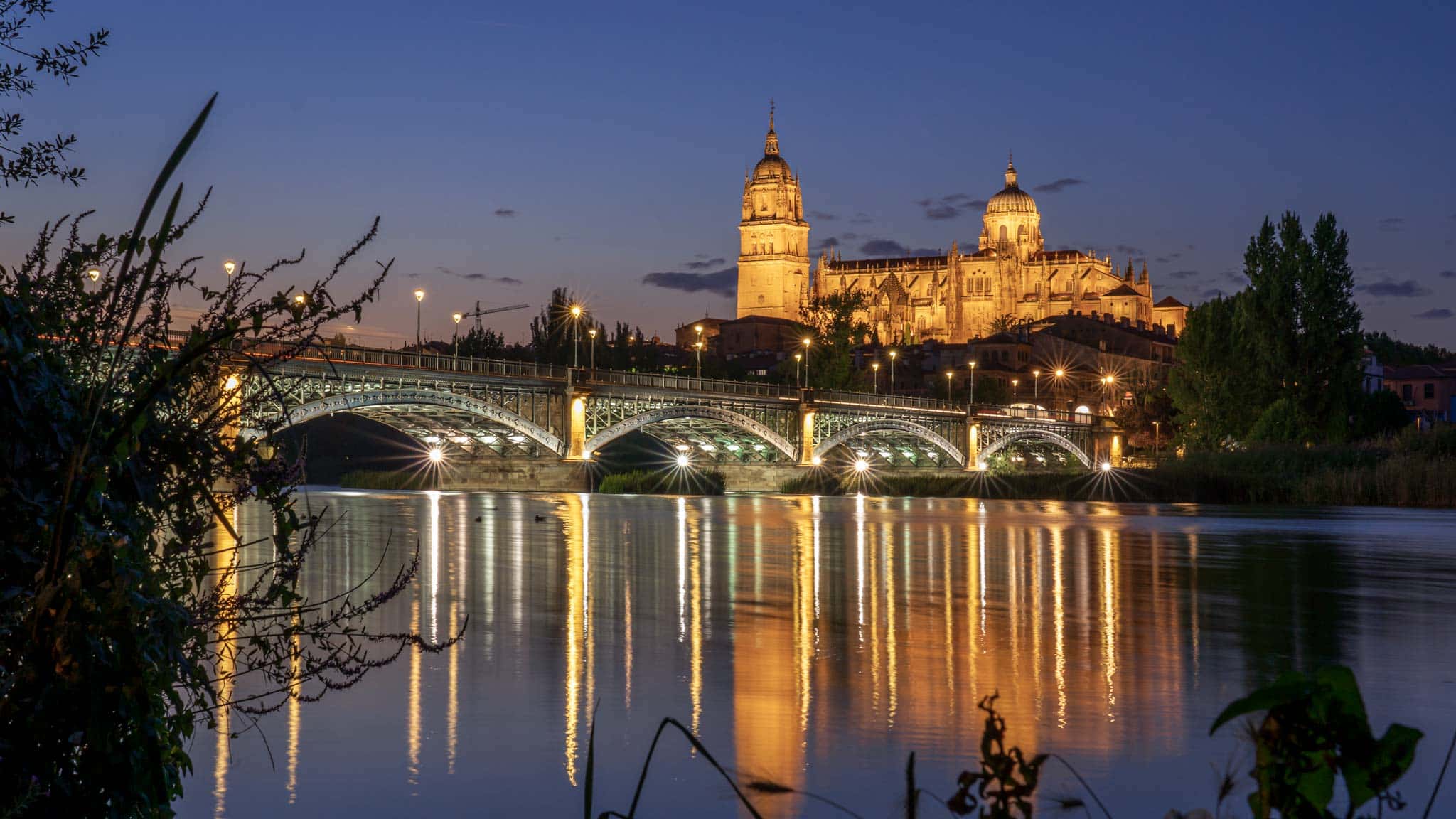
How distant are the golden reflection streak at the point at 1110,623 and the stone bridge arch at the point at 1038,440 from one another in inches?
2837

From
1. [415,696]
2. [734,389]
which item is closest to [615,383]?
[734,389]

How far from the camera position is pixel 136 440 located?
4.79 m

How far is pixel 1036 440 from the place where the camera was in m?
113

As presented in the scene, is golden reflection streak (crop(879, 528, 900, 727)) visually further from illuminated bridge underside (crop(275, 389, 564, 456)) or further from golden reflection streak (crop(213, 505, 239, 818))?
illuminated bridge underside (crop(275, 389, 564, 456))

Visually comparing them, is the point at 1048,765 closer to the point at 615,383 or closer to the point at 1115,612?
the point at 1115,612

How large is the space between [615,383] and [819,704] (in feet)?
218

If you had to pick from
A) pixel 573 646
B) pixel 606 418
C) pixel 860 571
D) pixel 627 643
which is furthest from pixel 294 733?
pixel 606 418

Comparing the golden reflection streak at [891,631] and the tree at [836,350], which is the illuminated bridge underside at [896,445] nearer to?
Answer: the tree at [836,350]

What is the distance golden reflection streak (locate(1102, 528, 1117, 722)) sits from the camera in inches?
466

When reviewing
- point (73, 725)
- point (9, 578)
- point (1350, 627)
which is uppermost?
point (9, 578)

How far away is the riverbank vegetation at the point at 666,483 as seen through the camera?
8719 cm

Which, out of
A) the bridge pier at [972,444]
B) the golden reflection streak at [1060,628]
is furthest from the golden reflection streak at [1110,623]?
the bridge pier at [972,444]

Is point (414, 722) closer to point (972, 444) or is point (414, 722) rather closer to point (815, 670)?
point (815, 670)

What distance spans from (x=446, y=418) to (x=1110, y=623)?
58445 millimetres
